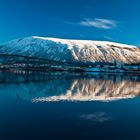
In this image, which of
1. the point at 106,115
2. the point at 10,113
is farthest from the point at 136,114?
the point at 10,113

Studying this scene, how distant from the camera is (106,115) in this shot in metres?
30.8

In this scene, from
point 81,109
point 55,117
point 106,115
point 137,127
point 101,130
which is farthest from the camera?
point 81,109

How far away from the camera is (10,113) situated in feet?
96.1

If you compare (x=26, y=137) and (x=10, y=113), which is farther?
(x=10, y=113)

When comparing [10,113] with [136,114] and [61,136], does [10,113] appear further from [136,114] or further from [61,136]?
[136,114]

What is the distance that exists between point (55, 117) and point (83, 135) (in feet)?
21.7

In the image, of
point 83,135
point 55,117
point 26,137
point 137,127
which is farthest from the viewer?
point 55,117

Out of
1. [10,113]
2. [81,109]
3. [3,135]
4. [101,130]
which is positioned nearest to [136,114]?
[81,109]

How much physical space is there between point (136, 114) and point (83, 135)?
11670 mm

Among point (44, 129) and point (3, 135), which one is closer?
point (3, 135)

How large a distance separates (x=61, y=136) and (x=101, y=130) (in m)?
4.01

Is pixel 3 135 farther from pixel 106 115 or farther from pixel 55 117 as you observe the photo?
pixel 106 115

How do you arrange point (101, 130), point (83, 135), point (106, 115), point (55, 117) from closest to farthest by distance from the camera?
point (83, 135) < point (101, 130) < point (55, 117) < point (106, 115)

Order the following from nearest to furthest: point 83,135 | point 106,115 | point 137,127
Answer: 1. point 83,135
2. point 137,127
3. point 106,115
